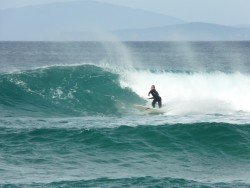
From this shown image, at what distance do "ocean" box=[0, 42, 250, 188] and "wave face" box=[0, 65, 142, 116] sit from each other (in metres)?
0.06

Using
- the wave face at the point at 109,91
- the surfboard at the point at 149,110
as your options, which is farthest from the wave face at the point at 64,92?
the surfboard at the point at 149,110

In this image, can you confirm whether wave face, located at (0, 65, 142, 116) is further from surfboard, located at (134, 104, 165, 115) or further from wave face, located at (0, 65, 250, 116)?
surfboard, located at (134, 104, 165, 115)

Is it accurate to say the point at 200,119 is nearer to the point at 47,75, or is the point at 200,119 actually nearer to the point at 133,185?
the point at 133,185

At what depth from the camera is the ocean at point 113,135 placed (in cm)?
1833

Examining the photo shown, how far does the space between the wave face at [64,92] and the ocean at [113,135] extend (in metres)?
0.06

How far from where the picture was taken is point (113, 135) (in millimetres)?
23234

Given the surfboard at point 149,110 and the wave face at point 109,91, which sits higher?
the wave face at point 109,91

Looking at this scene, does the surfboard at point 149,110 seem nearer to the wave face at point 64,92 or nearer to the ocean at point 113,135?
the ocean at point 113,135

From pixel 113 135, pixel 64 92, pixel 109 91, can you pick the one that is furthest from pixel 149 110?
pixel 113 135

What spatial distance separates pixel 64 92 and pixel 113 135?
1187 centimetres

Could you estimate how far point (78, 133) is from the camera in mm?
23375

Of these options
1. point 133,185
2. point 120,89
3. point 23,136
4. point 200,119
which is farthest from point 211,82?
point 133,185

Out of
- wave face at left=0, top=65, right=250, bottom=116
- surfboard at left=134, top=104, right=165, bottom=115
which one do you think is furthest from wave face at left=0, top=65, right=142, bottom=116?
surfboard at left=134, top=104, right=165, bottom=115

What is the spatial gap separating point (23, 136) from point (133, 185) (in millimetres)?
7145
